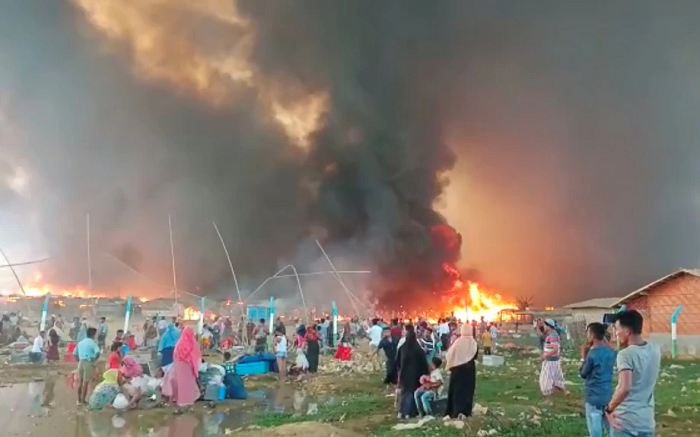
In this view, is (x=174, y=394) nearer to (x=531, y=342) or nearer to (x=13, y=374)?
(x=13, y=374)

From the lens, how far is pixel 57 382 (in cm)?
1738

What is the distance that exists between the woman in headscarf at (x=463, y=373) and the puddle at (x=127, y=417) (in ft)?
10.1

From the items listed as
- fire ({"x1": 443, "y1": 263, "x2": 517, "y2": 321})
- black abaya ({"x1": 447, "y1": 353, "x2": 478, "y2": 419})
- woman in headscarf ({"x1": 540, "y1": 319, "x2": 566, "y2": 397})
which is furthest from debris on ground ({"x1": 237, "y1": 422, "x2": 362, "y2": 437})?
fire ({"x1": 443, "y1": 263, "x2": 517, "y2": 321})

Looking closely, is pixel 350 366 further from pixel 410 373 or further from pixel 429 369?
pixel 410 373

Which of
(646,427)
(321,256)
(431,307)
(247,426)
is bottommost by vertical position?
(247,426)

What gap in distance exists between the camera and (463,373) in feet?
31.9


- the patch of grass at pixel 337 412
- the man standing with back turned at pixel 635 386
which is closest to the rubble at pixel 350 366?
the patch of grass at pixel 337 412

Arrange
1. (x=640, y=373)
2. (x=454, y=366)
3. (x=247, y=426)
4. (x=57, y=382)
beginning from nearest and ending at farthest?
(x=640, y=373), (x=454, y=366), (x=247, y=426), (x=57, y=382)

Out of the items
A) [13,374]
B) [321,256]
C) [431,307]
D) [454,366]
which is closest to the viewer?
[454,366]

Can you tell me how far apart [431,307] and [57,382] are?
125ft

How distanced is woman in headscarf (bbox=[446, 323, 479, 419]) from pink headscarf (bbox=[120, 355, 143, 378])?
6.54m

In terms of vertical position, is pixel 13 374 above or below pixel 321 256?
below

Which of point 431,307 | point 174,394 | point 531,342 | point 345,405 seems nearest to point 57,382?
point 174,394

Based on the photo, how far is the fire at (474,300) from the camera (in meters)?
52.9
